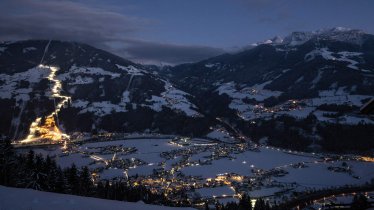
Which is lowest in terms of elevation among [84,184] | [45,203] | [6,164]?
[84,184]

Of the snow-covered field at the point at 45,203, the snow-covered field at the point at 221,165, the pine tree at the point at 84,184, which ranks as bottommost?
the snow-covered field at the point at 221,165

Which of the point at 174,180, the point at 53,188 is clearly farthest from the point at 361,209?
the point at 174,180

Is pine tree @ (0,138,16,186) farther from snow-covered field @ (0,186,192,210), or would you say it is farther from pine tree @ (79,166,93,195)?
snow-covered field @ (0,186,192,210)

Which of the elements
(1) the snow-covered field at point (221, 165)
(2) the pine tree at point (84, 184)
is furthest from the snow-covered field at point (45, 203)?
(1) the snow-covered field at point (221, 165)

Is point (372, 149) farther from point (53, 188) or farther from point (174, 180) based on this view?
point (53, 188)

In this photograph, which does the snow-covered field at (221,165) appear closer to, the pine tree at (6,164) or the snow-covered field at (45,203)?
the pine tree at (6,164)

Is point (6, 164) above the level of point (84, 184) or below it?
above

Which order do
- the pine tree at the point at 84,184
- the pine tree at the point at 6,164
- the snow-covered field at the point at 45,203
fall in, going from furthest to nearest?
the pine tree at the point at 84,184 → the pine tree at the point at 6,164 → the snow-covered field at the point at 45,203

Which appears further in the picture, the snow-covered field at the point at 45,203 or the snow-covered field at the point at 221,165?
the snow-covered field at the point at 221,165

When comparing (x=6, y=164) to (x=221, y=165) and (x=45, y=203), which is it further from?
(x=221, y=165)

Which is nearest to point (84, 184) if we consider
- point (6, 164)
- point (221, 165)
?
point (6, 164)

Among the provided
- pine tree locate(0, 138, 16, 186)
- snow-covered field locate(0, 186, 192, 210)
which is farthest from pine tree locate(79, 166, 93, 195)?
snow-covered field locate(0, 186, 192, 210)
